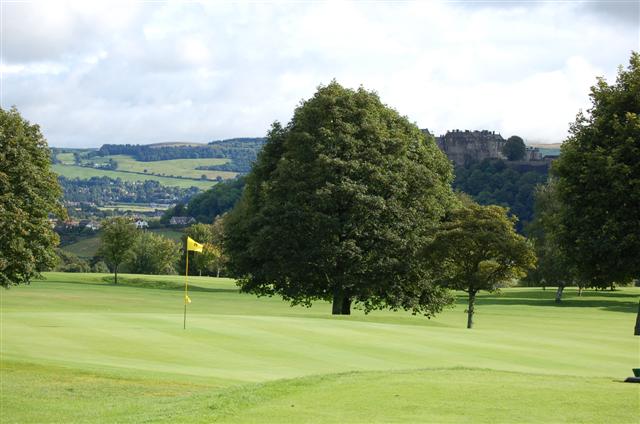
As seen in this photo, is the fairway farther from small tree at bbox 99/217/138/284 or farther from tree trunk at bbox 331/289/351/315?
small tree at bbox 99/217/138/284

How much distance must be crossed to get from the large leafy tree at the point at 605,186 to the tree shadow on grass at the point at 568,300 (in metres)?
36.7

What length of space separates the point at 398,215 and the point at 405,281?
12.8 feet

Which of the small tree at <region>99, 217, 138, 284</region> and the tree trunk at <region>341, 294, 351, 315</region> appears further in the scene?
the small tree at <region>99, 217, 138, 284</region>

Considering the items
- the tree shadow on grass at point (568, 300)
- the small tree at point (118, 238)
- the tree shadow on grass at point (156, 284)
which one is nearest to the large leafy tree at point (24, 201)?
the tree shadow on grass at point (156, 284)

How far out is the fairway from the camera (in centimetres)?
1306

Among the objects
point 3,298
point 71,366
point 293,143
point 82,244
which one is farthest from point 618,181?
point 82,244

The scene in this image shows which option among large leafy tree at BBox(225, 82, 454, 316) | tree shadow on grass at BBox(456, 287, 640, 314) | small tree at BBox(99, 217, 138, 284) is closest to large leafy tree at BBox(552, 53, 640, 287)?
large leafy tree at BBox(225, 82, 454, 316)

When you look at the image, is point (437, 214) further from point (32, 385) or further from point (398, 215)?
point (32, 385)

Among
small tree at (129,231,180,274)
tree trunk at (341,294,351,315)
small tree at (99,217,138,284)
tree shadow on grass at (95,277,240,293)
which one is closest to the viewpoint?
tree trunk at (341,294,351,315)

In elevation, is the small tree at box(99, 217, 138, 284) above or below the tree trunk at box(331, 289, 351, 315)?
above

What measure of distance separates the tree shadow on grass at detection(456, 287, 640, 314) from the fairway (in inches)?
1616

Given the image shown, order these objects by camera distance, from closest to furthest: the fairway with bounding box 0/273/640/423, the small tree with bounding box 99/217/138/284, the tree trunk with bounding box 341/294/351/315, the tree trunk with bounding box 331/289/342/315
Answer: the fairway with bounding box 0/273/640/423, the tree trunk with bounding box 331/289/342/315, the tree trunk with bounding box 341/294/351/315, the small tree with bounding box 99/217/138/284

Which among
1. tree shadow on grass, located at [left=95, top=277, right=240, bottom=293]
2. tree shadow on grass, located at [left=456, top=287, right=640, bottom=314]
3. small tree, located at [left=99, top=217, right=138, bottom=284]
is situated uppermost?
small tree, located at [left=99, top=217, right=138, bottom=284]

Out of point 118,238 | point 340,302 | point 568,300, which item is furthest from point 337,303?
point 118,238
